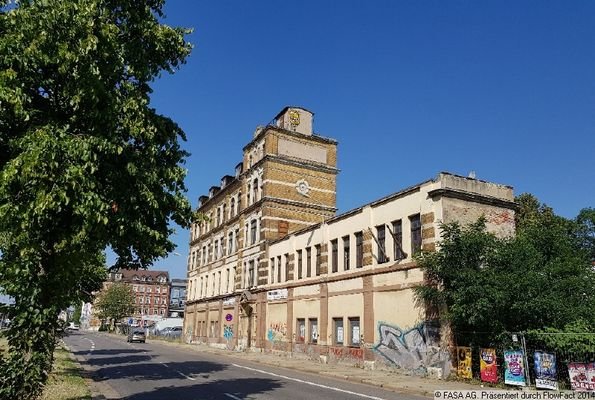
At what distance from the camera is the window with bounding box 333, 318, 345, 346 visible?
2725 centimetres

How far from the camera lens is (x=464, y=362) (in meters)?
18.8

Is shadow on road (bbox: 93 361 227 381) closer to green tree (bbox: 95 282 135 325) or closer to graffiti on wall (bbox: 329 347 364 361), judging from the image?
graffiti on wall (bbox: 329 347 364 361)

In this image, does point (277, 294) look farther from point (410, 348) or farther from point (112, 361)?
point (410, 348)

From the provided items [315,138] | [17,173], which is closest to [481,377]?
[17,173]

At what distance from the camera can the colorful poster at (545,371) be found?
51.5 feet

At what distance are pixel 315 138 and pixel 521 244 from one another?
78.8ft

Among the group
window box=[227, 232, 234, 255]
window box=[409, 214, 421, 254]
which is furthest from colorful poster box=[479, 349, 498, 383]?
window box=[227, 232, 234, 255]

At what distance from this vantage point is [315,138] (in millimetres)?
40375

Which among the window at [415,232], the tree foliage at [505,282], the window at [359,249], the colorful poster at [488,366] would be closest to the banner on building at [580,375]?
the tree foliage at [505,282]

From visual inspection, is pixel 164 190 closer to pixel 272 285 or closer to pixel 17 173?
pixel 17 173

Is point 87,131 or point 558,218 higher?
point 558,218

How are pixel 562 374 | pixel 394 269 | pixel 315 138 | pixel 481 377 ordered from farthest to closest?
pixel 315 138, pixel 394 269, pixel 481 377, pixel 562 374

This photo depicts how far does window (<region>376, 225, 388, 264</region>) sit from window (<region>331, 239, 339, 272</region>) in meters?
4.14

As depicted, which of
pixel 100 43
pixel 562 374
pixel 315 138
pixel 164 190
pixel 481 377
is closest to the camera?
pixel 100 43
